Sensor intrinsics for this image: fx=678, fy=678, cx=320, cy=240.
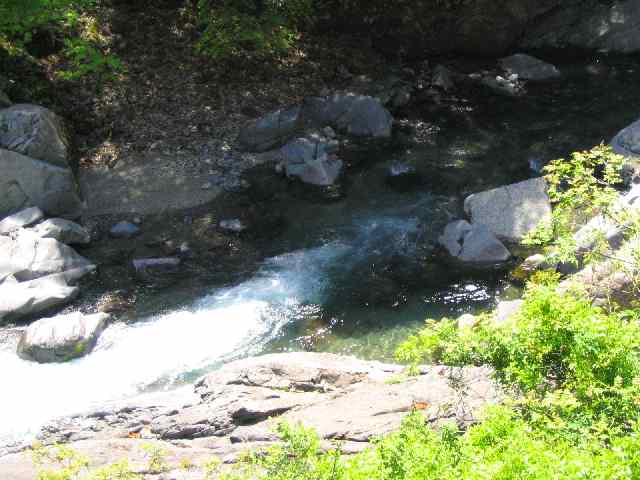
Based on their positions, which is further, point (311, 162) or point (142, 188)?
point (311, 162)

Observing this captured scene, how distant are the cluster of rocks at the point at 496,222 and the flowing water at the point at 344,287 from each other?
387 millimetres

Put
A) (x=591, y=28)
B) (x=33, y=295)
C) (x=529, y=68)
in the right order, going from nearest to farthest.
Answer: (x=33, y=295) < (x=529, y=68) < (x=591, y=28)

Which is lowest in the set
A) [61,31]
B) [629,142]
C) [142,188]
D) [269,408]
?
[269,408]

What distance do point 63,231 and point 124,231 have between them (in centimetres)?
107

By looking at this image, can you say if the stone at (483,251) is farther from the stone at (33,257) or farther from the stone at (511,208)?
the stone at (33,257)

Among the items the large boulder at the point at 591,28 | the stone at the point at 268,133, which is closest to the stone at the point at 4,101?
the stone at the point at 268,133

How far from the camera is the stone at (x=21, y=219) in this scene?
39.0 ft

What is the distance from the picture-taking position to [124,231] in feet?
41.0

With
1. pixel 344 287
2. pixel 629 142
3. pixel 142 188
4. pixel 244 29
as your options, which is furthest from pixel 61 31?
pixel 629 142

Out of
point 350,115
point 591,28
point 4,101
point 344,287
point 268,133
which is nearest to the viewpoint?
point 344,287

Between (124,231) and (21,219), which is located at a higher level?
(21,219)

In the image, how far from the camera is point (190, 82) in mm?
16562

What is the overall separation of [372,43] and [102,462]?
50.0 feet

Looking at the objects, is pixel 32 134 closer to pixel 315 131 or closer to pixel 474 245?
pixel 315 131
